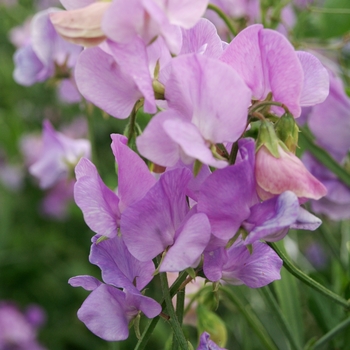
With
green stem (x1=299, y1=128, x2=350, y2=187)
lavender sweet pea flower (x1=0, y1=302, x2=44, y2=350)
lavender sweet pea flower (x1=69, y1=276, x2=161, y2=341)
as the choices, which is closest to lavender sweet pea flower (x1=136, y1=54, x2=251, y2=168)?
lavender sweet pea flower (x1=69, y1=276, x2=161, y2=341)

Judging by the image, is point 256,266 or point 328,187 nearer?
point 256,266

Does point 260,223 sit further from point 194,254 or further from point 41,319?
point 41,319

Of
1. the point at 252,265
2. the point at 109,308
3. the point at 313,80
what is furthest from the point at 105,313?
the point at 313,80

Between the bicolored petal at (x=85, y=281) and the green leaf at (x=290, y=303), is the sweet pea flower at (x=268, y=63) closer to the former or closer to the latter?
the bicolored petal at (x=85, y=281)

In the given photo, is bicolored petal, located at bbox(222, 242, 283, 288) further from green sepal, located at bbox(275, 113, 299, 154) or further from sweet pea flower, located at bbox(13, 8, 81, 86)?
sweet pea flower, located at bbox(13, 8, 81, 86)

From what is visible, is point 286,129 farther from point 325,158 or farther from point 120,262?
point 325,158

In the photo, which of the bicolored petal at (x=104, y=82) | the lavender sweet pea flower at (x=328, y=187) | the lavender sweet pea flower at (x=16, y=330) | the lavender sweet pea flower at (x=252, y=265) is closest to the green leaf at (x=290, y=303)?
the lavender sweet pea flower at (x=328, y=187)
